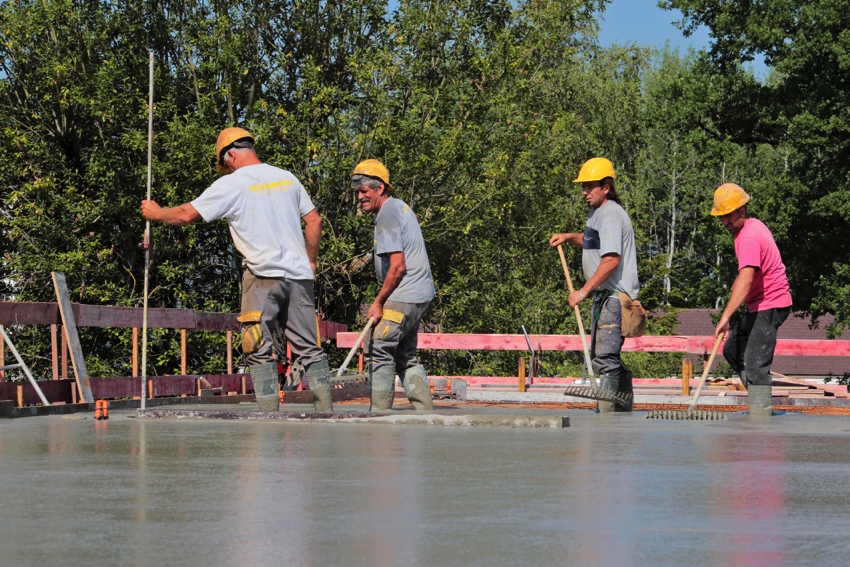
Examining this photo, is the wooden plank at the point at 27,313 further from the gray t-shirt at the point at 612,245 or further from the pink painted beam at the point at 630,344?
the pink painted beam at the point at 630,344

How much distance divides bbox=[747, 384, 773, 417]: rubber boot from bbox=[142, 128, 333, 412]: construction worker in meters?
3.48

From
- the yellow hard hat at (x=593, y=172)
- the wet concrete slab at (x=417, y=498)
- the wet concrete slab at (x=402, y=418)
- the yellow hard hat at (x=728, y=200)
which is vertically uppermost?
the yellow hard hat at (x=593, y=172)

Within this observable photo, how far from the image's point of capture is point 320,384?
929 cm

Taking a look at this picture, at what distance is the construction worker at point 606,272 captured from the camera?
1030cm

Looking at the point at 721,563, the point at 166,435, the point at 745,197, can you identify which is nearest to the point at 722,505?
the point at 721,563

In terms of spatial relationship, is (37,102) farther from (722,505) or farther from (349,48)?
(722,505)

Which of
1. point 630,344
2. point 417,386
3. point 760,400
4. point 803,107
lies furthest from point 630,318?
point 803,107

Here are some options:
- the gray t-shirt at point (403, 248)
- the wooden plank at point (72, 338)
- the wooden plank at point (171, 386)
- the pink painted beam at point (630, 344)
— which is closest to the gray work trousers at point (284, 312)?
the gray t-shirt at point (403, 248)

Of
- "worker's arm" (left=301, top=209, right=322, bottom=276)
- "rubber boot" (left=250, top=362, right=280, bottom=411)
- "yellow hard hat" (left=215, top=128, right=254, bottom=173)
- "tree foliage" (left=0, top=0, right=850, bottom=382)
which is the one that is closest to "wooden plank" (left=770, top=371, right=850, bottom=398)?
"worker's arm" (left=301, top=209, right=322, bottom=276)

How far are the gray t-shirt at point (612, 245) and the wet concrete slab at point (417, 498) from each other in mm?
2586

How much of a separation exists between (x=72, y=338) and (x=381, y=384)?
3035 millimetres

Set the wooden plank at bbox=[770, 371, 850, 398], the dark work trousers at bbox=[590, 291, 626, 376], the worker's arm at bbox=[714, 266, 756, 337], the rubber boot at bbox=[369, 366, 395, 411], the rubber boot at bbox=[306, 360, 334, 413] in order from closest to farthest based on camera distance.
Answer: the rubber boot at bbox=[306, 360, 334, 413] → the rubber boot at bbox=[369, 366, 395, 411] → the worker's arm at bbox=[714, 266, 756, 337] → the dark work trousers at bbox=[590, 291, 626, 376] → the wooden plank at bbox=[770, 371, 850, 398]

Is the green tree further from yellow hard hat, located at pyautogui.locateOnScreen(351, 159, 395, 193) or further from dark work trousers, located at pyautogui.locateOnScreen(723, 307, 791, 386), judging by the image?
yellow hard hat, located at pyautogui.locateOnScreen(351, 159, 395, 193)

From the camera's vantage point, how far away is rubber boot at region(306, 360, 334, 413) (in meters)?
9.21
